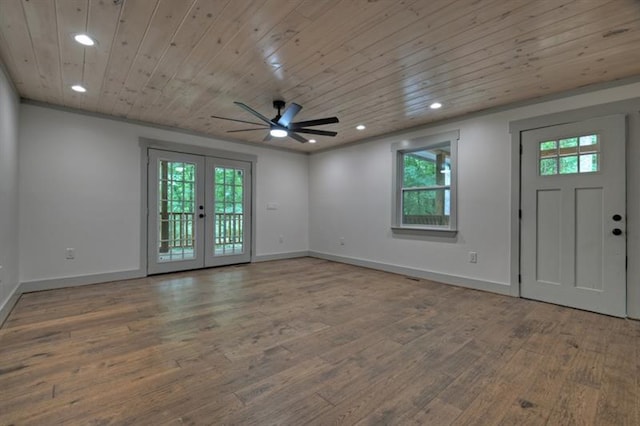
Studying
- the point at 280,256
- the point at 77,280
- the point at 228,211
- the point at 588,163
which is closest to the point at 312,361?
the point at 588,163

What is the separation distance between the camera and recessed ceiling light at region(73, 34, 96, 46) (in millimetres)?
2404

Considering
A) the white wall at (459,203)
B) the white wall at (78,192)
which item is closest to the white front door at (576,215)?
the white wall at (459,203)

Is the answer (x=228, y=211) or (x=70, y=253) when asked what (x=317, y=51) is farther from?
(x=70, y=253)

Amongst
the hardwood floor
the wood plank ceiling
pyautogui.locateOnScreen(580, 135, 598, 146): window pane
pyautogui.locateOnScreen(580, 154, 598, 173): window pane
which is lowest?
the hardwood floor

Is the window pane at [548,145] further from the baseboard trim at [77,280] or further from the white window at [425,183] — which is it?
the baseboard trim at [77,280]

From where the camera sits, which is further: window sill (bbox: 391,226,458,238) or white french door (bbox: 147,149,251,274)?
white french door (bbox: 147,149,251,274)

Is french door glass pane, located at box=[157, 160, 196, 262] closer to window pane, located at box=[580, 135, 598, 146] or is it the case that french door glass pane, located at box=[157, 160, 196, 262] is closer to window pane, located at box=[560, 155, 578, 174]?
window pane, located at box=[560, 155, 578, 174]

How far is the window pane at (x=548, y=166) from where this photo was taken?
353cm

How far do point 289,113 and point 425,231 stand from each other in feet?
9.20

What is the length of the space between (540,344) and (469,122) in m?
2.96

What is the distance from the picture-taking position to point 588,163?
3301 millimetres

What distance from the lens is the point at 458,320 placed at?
2.99 meters

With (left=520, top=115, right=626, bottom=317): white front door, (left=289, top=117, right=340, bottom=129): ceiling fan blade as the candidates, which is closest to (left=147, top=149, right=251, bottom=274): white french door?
(left=289, top=117, right=340, bottom=129): ceiling fan blade

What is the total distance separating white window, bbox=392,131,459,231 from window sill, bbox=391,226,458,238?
0.02 meters
